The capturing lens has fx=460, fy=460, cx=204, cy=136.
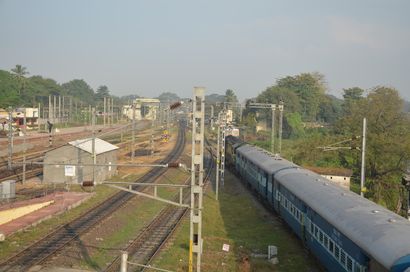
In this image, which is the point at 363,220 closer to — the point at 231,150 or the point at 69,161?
the point at 69,161

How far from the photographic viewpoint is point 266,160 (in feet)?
129

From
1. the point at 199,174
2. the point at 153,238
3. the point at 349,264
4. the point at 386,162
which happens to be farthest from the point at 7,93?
the point at 349,264

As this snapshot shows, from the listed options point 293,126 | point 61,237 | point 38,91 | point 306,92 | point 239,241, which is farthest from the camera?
point 38,91

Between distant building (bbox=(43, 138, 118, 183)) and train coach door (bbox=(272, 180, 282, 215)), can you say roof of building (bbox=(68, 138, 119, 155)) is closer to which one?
distant building (bbox=(43, 138, 118, 183))

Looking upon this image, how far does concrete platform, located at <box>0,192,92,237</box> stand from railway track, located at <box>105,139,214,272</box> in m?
7.25

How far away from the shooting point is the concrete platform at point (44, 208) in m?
29.6

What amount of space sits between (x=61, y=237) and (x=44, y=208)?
26.8 feet

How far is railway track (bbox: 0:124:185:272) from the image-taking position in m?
22.9

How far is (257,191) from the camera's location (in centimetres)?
4150

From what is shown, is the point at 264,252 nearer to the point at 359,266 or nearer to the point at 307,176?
the point at 307,176

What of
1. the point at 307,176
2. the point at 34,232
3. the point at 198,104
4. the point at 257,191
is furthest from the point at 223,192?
the point at 198,104

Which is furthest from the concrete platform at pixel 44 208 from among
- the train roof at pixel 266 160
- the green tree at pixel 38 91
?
the green tree at pixel 38 91

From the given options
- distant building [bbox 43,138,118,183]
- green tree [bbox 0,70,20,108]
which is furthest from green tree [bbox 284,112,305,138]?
distant building [bbox 43,138,118,183]

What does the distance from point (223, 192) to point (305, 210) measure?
24184 millimetres
